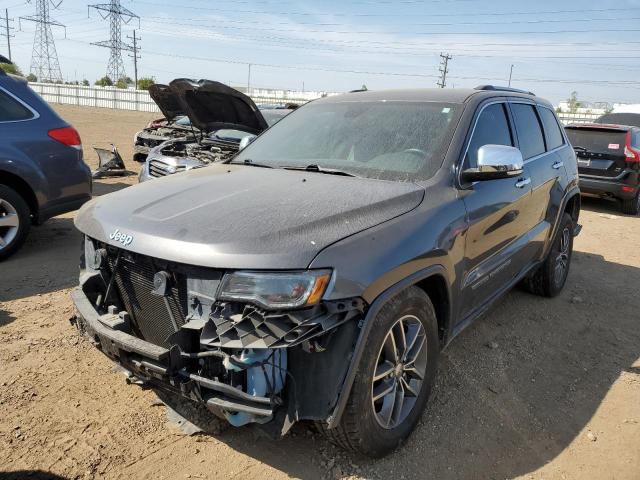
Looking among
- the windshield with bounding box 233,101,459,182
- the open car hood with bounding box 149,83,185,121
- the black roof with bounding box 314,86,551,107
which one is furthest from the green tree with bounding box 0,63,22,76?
the black roof with bounding box 314,86,551,107

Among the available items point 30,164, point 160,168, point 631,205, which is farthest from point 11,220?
point 631,205

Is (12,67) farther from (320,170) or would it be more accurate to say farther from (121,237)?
(121,237)

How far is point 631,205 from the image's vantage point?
9906 mm

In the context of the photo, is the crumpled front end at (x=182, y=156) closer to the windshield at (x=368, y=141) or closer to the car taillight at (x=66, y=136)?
the car taillight at (x=66, y=136)

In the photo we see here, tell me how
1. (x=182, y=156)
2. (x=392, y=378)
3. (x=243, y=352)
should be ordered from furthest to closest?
(x=182, y=156) < (x=392, y=378) < (x=243, y=352)

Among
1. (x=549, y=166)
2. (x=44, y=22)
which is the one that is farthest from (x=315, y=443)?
(x=44, y=22)

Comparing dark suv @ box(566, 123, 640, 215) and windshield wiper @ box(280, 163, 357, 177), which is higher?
windshield wiper @ box(280, 163, 357, 177)

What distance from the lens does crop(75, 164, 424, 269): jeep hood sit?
2.10 metres

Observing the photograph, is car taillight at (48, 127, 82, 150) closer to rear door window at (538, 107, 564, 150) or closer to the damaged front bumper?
the damaged front bumper

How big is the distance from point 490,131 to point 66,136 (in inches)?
169

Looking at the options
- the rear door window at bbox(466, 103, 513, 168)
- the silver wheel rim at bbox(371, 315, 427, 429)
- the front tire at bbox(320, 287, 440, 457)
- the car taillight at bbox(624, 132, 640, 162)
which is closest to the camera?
the front tire at bbox(320, 287, 440, 457)

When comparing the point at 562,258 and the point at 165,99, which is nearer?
the point at 562,258

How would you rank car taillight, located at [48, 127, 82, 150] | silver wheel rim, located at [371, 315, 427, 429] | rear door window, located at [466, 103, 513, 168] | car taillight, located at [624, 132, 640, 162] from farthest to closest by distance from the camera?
car taillight, located at [624, 132, 640, 162] → car taillight, located at [48, 127, 82, 150] → rear door window, located at [466, 103, 513, 168] → silver wheel rim, located at [371, 315, 427, 429]

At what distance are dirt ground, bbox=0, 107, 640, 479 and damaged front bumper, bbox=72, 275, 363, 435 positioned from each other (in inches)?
21.4
